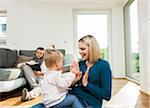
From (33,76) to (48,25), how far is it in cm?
338

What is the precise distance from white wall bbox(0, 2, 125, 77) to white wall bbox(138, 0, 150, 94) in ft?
9.12

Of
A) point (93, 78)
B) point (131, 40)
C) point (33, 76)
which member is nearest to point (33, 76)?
point (33, 76)

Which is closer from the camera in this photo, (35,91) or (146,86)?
(35,91)

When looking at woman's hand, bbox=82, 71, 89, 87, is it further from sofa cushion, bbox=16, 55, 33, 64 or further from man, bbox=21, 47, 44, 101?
sofa cushion, bbox=16, 55, 33, 64

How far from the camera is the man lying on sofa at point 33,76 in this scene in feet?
10.2

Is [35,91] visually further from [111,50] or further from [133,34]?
[111,50]

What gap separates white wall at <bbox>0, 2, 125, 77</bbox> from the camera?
6.73 m

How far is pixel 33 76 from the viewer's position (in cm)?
362

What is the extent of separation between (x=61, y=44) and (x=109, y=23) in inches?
66.2

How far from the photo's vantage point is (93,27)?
7.09 meters

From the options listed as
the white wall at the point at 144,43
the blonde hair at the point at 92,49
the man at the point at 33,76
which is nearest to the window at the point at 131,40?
the white wall at the point at 144,43

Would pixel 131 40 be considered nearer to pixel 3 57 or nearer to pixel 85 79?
pixel 3 57

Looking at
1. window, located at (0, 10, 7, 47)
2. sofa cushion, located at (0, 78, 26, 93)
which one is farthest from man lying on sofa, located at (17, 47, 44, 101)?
window, located at (0, 10, 7, 47)

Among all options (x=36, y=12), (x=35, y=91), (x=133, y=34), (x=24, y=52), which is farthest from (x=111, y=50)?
(x=35, y=91)
